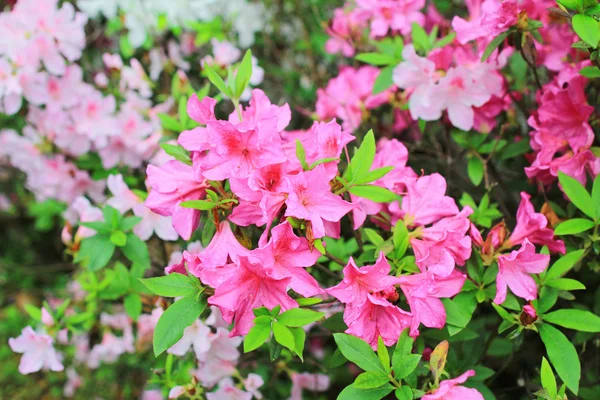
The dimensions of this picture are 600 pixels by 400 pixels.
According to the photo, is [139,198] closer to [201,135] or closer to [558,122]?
[201,135]

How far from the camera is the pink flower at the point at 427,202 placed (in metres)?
1.19

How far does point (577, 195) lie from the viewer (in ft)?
3.98

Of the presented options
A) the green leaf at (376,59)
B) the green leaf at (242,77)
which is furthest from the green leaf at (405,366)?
the green leaf at (376,59)

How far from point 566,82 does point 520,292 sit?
544 mm

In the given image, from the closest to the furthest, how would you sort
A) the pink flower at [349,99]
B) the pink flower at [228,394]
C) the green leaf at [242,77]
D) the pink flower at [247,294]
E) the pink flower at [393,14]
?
the pink flower at [247,294], the green leaf at [242,77], the pink flower at [228,394], the pink flower at [393,14], the pink flower at [349,99]

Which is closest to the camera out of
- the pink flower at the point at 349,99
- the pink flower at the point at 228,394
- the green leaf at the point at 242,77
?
the green leaf at the point at 242,77

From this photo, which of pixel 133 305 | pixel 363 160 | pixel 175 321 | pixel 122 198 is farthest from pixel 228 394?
pixel 363 160

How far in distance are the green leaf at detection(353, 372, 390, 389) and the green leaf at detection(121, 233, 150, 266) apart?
0.63 meters

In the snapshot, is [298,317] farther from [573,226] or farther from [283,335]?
[573,226]

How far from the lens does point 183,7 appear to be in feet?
7.25

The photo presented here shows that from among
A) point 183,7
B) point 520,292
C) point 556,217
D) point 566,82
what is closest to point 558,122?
point 566,82

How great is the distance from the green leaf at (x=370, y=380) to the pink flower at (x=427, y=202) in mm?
321

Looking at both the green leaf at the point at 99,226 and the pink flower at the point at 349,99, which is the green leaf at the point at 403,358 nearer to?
the green leaf at the point at 99,226

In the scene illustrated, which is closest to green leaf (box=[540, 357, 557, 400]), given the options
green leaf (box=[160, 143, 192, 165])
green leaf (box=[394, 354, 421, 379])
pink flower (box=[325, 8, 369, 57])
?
green leaf (box=[394, 354, 421, 379])
